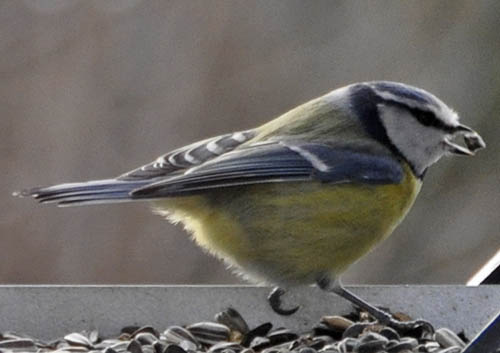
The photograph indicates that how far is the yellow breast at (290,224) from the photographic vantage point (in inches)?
189

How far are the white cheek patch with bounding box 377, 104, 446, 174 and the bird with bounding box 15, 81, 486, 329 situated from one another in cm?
5

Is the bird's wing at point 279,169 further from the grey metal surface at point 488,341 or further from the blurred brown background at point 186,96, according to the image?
the blurred brown background at point 186,96

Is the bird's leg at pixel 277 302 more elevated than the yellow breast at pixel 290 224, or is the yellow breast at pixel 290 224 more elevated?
the yellow breast at pixel 290 224

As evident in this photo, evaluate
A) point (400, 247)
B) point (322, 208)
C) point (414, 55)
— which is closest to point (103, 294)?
point (322, 208)

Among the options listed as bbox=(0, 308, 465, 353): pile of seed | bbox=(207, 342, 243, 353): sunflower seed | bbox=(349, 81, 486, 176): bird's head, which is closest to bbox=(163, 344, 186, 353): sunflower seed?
bbox=(0, 308, 465, 353): pile of seed

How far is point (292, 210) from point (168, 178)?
44cm

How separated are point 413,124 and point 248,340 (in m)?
1.22

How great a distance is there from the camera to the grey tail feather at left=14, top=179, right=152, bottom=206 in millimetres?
4539

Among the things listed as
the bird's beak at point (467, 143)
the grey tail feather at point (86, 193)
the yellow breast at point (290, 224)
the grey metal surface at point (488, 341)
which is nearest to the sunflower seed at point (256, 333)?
the yellow breast at point (290, 224)

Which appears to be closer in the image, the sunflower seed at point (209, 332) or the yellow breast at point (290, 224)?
→ the sunflower seed at point (209, 332)

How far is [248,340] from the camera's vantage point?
14.6 ft

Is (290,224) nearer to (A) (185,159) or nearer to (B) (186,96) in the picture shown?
(A) (185,159)

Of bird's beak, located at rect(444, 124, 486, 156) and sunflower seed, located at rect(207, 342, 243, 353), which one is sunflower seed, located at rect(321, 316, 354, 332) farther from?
bird's beak, located at rect(444, 124, 486, 156)

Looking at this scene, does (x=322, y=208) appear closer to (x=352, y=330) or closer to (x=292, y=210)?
(x=292, y=210)
